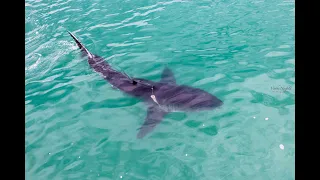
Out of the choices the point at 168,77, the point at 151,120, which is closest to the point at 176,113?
the point at 151,120

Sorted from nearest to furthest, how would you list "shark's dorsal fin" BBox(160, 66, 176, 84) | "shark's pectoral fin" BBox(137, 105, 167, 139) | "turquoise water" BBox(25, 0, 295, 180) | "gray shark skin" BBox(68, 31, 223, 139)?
"turquoise water" BBox(25, 0, 295, 180) → "shark's pectoral fin" BBox(137, 105, 167, 139) → "gray shark skin" BBox(68, 31, 223, 139) → "shark's dorsal fin" BBox(160, 66, 176, 84)

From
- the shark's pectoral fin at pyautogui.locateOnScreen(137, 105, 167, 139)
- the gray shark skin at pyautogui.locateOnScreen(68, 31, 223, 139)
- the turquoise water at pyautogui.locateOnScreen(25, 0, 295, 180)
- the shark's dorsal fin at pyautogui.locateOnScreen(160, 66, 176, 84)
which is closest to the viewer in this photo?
the turquoise water at pyautogui.locateOnScreen(25, 0, 295, 180)

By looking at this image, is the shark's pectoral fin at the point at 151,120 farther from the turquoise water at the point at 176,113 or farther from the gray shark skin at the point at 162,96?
the turquoise water at the point at 176,113

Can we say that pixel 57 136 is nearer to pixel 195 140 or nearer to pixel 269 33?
pixel 195 140

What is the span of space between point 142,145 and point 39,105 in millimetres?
2498

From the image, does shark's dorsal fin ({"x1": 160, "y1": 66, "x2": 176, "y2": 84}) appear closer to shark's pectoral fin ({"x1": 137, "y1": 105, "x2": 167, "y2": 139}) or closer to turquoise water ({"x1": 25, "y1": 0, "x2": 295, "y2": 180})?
turquoise water ({"x1": 25, "y1": 0, "x2": 295, "y2": 180})

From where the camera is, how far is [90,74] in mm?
6527

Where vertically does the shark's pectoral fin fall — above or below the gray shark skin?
below

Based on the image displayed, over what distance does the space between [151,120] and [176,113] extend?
1.38ft

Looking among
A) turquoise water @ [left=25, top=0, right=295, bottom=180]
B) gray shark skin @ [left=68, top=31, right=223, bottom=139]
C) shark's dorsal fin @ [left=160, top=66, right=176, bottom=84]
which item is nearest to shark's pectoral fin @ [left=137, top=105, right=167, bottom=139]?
gray shark skin @ [left=68, top=31, right=223, bottom=139]

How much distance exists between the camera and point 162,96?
16.3ft

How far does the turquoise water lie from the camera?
3.79 m

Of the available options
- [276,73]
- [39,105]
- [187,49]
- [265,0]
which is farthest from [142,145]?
[265,0]

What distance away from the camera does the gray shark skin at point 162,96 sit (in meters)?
4.60
